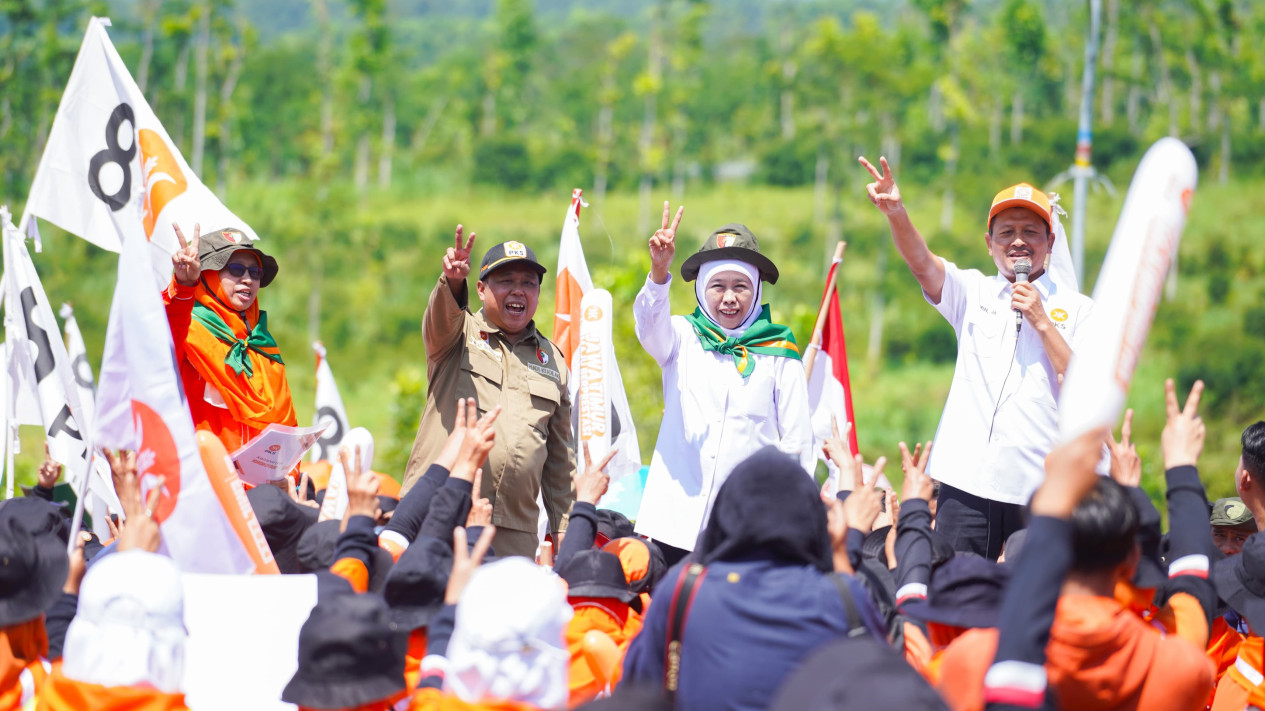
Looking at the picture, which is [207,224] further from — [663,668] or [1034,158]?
[1034,158]

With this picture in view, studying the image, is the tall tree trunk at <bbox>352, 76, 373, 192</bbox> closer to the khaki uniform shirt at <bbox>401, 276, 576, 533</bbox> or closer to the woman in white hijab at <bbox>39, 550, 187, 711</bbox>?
the khaki uniform shirt at <bbox>401, 276, 576, 533</bbox>

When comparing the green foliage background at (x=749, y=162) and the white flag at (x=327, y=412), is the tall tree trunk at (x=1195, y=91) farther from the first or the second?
the white flag at (x=327, y=412)

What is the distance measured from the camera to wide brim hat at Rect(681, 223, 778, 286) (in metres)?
4.99

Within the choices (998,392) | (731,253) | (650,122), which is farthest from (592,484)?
(650,122)

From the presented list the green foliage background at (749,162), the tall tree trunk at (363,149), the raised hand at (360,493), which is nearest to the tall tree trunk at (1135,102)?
the green foliage background at (749,162)

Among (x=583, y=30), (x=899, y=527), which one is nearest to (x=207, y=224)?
(x=899, y=527)

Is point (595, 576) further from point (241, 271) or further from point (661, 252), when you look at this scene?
point (241, 271)

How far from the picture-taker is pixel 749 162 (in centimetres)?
4831

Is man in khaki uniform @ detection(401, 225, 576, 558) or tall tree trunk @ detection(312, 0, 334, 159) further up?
tall tree trunk @ detection(312, 0, 334, 159)

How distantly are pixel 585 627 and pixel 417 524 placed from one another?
0.70 meters

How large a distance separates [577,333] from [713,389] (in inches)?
64.8

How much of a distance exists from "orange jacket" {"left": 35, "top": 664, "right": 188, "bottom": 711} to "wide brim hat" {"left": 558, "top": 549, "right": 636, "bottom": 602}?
1272mm

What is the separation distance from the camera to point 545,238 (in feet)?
112

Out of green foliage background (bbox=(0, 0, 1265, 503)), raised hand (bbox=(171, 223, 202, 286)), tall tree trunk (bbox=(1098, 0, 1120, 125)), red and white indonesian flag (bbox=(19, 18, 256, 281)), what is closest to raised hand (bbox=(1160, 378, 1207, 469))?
raised hand (bbox=(171, 223, 202, 286))
